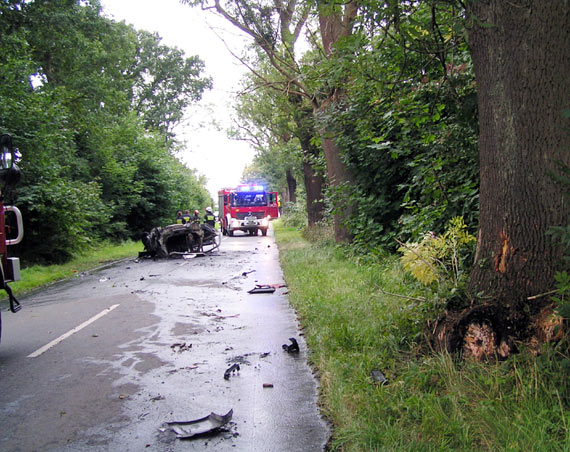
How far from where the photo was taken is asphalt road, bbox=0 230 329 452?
4.16 m

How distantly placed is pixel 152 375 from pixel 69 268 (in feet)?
42.1

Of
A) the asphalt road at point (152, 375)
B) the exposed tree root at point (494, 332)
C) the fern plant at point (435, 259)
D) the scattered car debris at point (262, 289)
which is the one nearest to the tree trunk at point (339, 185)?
the scattered car debris at point (262, 289)

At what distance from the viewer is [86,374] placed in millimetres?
5789

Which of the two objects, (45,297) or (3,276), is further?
(45,297)

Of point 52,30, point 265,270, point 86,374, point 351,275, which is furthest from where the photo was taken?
point 52,30

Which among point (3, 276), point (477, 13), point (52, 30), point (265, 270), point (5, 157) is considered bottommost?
point (265, 270)

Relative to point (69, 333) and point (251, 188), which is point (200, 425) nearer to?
point (69, 333)

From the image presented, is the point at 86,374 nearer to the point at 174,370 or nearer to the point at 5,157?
the point at 174,370

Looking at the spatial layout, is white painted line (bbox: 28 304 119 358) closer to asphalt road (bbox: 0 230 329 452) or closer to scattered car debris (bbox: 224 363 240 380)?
asphalt road (bbox: 0 230 329 452)

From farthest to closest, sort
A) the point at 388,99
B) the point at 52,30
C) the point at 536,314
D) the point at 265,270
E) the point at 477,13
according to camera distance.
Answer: the point at 52,30, the point at 265,270, the point at 388,99, the point at 477,13, the point at 536,314

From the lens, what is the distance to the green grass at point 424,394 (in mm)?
3537

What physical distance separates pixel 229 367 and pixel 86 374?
159cm

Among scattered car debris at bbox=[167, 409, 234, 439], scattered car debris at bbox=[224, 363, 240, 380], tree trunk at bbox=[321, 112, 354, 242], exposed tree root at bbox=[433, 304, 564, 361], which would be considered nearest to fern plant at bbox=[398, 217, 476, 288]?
exposed tree root at bbox=[433, 304, 564, 361]

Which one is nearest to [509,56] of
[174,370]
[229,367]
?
[229,367]
